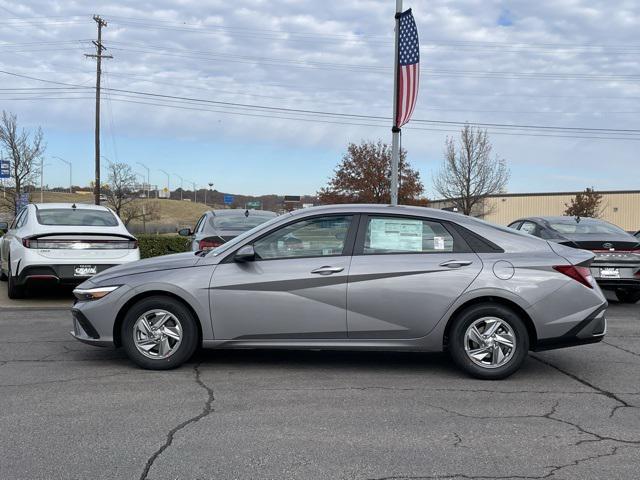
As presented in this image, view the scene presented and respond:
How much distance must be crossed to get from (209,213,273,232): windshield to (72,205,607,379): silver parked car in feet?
16.7

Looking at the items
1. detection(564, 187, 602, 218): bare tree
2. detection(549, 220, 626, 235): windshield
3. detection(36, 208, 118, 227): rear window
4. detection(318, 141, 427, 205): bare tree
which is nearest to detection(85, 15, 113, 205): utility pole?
detection(318, 141, 427, 205): bare tree

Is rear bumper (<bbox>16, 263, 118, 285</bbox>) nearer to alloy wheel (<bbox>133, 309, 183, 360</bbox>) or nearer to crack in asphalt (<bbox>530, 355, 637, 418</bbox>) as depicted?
alloy wheel (<bbox>133, 309, 183, 360</bbox>)

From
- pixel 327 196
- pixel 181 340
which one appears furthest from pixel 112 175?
pixel 181 340

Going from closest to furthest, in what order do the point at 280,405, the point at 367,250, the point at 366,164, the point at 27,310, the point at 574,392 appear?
the point at 280,405 → the point at 574,392 → the point at 367,250 → the point at 27,310 → the point at 366,164

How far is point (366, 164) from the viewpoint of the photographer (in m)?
37.3

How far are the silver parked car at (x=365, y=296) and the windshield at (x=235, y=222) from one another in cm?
509

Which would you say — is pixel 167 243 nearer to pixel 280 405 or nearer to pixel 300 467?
pixel 280 405

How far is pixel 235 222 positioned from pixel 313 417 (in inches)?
275

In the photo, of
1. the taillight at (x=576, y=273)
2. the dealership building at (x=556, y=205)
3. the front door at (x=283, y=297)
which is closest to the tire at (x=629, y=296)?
the taillight at (x=576, y=273)

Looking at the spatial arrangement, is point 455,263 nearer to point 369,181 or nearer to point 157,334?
point 157,334

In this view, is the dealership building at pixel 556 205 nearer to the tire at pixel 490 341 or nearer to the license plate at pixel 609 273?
the license plate at pixel 609 273

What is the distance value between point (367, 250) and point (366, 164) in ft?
105

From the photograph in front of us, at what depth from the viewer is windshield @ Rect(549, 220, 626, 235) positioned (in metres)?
11.1

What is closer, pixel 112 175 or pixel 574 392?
pixel 574 392
